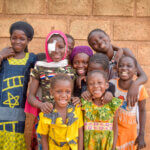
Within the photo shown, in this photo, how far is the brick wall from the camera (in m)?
3.34

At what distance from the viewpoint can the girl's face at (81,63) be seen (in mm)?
2318

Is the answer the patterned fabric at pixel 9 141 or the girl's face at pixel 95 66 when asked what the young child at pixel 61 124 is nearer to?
the girl's face at pixel 95 66

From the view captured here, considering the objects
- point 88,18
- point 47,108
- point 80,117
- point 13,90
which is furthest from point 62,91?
point 88,18

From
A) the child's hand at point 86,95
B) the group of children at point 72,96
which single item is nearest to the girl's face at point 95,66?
the group of children at point 72,96

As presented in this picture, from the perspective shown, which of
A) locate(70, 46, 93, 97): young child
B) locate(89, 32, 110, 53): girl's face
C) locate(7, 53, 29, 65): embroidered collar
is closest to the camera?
locate(70, 46, 93, 97): young child

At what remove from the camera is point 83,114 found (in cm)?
209

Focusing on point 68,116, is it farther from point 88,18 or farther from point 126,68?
point 88,18

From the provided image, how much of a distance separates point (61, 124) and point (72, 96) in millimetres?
390

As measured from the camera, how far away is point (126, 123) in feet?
7.27

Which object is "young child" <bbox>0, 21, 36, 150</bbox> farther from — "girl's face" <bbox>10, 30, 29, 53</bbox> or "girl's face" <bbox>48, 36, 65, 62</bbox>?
"girl's face" <bbox>48, 36, 65, 62</bbox>

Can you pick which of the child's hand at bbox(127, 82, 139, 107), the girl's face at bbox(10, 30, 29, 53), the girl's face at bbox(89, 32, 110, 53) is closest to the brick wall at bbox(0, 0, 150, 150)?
the girl's face at bbox(89, 32, 110, 53)

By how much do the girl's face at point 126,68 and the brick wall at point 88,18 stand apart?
1160 mm

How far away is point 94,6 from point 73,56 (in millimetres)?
1270

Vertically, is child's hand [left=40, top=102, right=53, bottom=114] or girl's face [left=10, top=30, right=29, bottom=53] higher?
girl's face [left=10, top=30, right=29, bottom=53]
